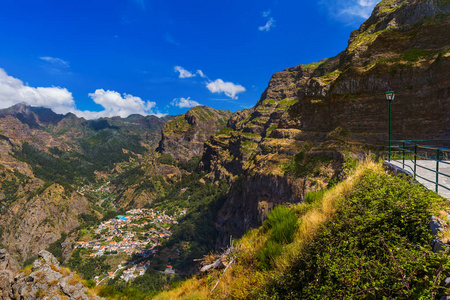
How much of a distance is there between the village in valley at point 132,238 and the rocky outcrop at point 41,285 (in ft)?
243

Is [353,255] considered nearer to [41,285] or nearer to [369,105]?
[41,285]

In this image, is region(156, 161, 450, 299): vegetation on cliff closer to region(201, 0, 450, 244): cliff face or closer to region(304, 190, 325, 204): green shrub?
region(304, 190, 325, 204): green shrub

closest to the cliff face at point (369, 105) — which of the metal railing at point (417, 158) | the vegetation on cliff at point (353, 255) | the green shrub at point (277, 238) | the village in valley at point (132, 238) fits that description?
the metal railing at point (417, 158)

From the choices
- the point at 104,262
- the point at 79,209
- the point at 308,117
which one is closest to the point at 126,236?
the point at 104,262

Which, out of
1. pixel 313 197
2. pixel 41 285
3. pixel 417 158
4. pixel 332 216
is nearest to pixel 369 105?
pixel 417 158

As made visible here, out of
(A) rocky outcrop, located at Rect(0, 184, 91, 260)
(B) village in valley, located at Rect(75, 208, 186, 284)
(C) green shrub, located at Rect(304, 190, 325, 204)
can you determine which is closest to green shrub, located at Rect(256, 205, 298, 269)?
(C) green shrub, located at Rect(304, 190, 325, 204)

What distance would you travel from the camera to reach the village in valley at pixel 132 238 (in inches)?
3246

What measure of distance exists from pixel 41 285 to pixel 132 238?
115574 millimetres

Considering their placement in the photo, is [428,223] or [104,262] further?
[104,262]

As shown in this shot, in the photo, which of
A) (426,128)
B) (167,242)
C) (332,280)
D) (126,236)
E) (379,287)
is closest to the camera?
(379,287)

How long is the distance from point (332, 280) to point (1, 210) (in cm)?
23905

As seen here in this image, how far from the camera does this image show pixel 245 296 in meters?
5.08

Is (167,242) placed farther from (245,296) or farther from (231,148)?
(245,296)

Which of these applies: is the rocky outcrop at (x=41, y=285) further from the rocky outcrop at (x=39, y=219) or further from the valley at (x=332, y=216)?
the rocky outcrop at (x=39, y=219)
